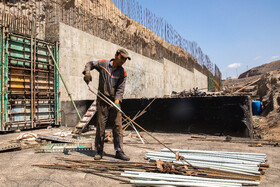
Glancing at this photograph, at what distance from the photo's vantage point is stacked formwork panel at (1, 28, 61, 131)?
673cm

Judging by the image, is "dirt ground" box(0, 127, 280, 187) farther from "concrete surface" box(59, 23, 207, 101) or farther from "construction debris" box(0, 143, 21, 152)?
"concrete surface" box(59, 23, 207, 101)

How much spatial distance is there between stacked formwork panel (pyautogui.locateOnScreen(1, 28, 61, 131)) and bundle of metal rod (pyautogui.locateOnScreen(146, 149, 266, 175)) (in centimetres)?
551

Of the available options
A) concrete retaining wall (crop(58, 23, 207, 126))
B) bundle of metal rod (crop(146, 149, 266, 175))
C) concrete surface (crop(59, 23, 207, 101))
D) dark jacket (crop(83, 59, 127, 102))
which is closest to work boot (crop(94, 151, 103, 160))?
bundle of metal rod (crop(146, 149, 266, 175))

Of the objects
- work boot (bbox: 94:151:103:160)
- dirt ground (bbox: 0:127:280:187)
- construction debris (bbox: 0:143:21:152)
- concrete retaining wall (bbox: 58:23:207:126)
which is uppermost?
concrete retaining wall (bbox: 58:23:207:126)

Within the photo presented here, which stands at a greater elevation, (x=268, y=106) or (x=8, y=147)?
(x=268, y=106)

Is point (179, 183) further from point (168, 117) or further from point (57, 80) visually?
point (57, 80)

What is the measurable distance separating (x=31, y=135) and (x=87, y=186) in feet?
11.4

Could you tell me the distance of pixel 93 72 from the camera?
915cm

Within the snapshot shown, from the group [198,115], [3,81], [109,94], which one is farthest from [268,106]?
[3,81]

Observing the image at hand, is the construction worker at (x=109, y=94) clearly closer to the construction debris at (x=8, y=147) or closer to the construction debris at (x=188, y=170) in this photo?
the construction debris at (x=188, y=170)

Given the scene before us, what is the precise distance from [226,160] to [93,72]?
23.5 feet

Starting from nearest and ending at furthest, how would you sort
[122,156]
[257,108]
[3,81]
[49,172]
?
[49,172] → [122,156] → [3,81] → [257,108]

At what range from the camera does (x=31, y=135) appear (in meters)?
5.16

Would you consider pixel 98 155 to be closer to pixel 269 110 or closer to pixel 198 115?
pixel 198 115
